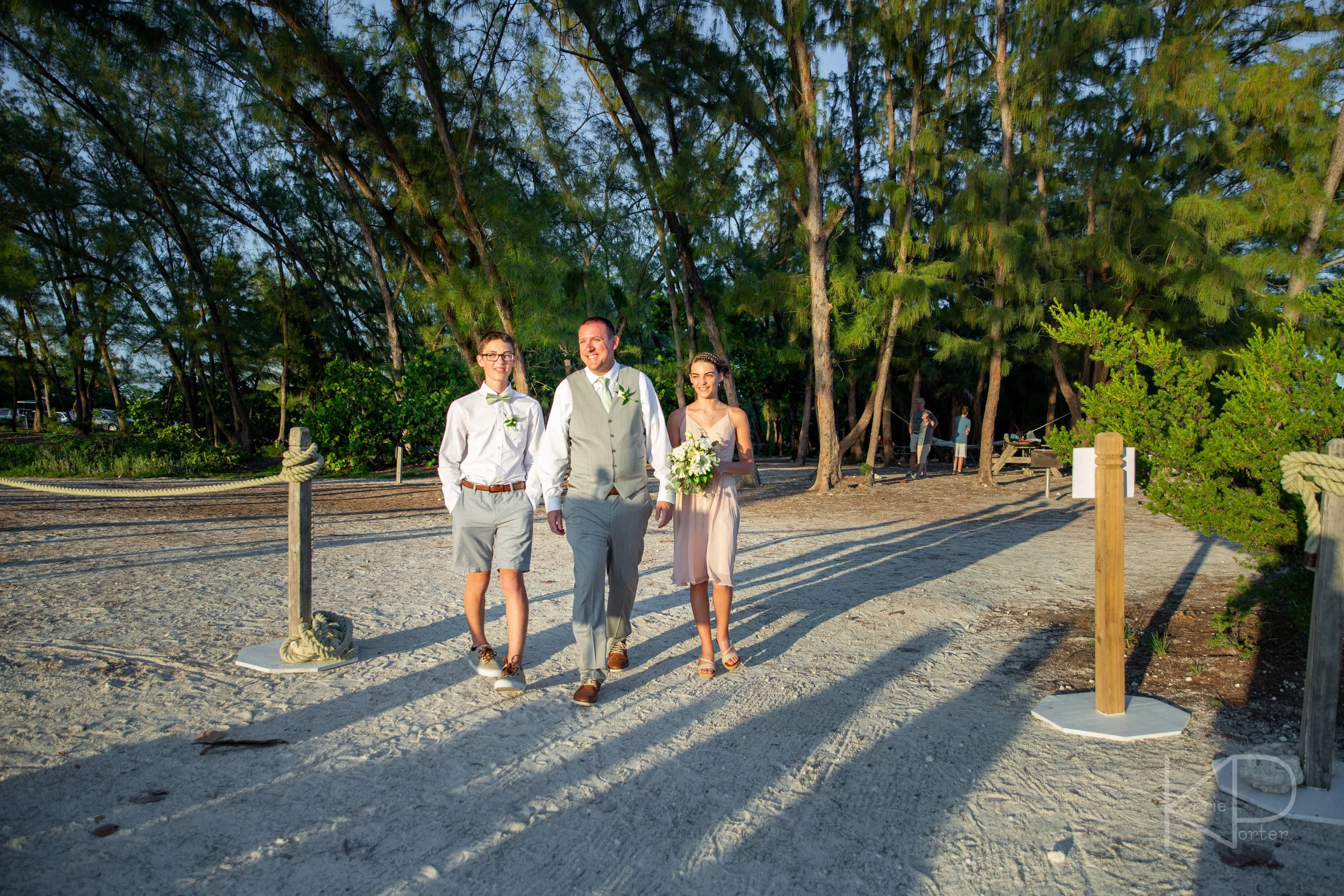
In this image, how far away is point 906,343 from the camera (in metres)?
19.5

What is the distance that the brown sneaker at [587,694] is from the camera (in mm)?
4090

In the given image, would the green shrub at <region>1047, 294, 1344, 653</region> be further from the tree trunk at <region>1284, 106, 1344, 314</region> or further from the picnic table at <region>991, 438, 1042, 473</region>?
the picnic table at <region>991, 438, 1042, 473</region>

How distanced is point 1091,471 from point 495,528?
3145 mm

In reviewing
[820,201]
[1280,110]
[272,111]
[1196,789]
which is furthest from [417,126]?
[1196,789]

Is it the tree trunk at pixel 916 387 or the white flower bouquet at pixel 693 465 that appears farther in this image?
the tree trunk at pixel 916 387

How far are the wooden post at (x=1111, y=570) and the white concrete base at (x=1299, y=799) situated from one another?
654 mm

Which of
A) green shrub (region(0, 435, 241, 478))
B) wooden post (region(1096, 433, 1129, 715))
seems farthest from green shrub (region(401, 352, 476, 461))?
wooden post (region(1096, 433, 1129, 715))

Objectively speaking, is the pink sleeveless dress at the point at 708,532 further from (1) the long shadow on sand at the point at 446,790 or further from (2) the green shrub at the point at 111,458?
(2) the green shrub at the point at 111,458

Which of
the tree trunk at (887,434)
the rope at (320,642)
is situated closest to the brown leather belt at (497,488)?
the rope at (320,642)

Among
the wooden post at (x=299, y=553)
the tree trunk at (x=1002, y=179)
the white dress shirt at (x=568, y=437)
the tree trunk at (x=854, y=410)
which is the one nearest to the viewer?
the white dress shirt at (x=568, y=437)

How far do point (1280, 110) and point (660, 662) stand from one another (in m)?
12.9

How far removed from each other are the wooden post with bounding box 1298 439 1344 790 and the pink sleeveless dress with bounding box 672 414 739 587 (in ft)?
8.68

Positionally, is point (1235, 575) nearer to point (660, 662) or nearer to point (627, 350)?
point (660, 662)

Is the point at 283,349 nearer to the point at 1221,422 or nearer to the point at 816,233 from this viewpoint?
the point at 816,233
